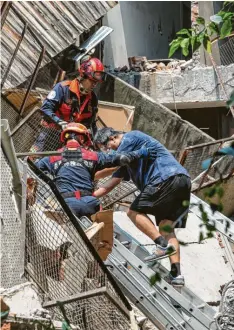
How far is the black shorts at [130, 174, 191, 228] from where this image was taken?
35.9 feet

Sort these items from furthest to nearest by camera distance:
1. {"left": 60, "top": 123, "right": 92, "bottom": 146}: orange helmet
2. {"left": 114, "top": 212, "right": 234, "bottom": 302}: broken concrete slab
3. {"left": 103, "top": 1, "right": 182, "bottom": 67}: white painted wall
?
1. {"left": 103, "top": 1, "right": 182, "bottom": 67}: white painted wall
2. {"left": 114, "top": 212, "right": 234, "bottom": 302}: broken concrete slab
3. {"left": 60, "top": 123, "right": 92, "bottom": 146}: orange helmet

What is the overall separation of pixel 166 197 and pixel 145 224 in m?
0.31

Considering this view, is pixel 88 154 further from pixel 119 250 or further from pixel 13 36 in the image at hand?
pixel 13 36

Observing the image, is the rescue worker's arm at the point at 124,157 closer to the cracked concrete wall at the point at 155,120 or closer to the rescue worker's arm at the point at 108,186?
the rescue worker's arm at the point at 108,186

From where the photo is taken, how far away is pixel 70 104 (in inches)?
534

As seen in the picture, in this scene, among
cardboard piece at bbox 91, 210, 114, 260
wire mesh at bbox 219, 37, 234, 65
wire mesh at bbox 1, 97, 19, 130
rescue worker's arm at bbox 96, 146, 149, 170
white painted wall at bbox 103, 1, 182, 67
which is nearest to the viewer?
cardboard piece at bbox 91, 210, 114, 260

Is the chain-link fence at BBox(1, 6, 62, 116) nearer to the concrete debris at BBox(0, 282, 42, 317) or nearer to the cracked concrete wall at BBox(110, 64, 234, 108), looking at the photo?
the cracked concrete wall at BBox(110, 64, 234, 108)

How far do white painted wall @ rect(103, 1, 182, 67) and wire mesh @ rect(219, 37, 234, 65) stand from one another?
5.67 feet

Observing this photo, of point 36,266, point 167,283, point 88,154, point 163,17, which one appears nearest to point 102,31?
point 163,17

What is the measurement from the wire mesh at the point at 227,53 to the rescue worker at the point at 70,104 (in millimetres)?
6538

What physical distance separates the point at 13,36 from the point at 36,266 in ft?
24.4

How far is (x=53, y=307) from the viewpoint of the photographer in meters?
8.31

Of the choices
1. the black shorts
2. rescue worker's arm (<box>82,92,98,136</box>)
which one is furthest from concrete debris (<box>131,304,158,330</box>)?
rescue worker's arm (<box>82,92,98,136</box>)

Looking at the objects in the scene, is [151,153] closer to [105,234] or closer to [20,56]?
[105,234]
